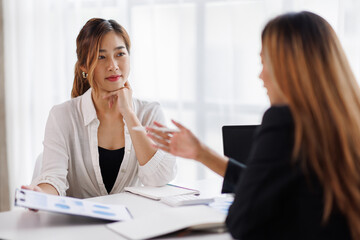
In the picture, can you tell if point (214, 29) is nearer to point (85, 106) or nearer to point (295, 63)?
point (85, 106)

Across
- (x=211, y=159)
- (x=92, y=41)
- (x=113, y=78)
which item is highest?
(x=92, y=41)

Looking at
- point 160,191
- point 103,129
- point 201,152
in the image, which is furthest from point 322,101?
point 103,129

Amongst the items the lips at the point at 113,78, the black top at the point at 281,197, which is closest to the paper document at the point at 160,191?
the lips at the point at 113,78

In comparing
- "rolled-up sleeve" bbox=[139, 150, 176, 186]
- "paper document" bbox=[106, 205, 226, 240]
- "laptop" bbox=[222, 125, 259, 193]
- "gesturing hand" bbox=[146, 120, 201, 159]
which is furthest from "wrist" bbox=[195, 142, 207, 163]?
"rolled-up sleeve" bbox=[139, 150, 176, 186]

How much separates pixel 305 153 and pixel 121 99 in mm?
1237

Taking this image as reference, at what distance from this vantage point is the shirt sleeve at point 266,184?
1.12 meters

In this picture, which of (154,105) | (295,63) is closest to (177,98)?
(154,105)

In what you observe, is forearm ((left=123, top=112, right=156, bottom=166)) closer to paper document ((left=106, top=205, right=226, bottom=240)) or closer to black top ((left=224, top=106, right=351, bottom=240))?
paper document ((left=106, top=205, right=226, bottom=240))

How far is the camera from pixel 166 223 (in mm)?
1406

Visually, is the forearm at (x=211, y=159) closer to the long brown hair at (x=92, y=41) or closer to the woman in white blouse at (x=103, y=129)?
the woman in white blouse at (x=103, y=129)

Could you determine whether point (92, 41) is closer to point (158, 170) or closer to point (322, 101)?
point (158, 170)

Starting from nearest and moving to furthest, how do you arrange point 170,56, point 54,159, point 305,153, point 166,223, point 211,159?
1. point 305,153
2. point 166,223
3. point 211,159
4. point 54,159
5. point 170,56

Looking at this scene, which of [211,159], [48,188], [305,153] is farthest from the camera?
[48,188]

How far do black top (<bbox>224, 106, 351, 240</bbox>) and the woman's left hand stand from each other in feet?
3.61
